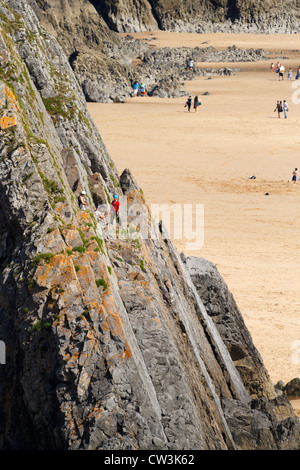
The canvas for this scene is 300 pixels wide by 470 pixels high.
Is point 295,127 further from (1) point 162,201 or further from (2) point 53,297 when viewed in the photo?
(2) point 53,297

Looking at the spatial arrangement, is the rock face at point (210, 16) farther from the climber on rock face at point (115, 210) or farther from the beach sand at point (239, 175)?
the climber on rock face at point (115, 210)

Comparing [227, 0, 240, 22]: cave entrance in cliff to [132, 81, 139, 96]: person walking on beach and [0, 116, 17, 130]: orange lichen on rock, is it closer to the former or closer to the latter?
[132, 81, 139, 96]: person walking on beach

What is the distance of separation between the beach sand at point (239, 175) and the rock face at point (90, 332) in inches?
217

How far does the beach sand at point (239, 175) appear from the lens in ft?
59.1

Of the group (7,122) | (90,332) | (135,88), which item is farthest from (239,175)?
(90,332)

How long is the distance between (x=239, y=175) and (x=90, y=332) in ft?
83.3

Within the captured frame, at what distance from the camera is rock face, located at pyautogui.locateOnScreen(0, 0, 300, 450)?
659cm

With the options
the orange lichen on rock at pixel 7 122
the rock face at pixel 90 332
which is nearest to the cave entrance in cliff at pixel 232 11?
the rock face at pixel 90 332

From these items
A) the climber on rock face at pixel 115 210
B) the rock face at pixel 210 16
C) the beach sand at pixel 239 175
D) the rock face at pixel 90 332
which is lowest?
the rock face at pixel 210 16

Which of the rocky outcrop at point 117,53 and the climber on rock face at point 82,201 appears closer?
the climber on rock face at point 82,201

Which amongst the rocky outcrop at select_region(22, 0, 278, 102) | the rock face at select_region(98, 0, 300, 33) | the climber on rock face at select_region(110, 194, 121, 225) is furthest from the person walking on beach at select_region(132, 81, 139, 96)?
the climber on rock face at select_region(110, 194, 121, 225)

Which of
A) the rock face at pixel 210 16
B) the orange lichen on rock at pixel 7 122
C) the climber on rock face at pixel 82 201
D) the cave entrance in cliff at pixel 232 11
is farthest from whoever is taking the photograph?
the cave entrance in cliff at pixel 232 11

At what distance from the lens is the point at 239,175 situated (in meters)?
31.3

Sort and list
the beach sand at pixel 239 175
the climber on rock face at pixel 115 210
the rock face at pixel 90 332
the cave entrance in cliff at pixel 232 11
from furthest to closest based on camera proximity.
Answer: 1. the cave entrance in cliff at pixel 232 11
2. the beach sand at pixel 239 175
3. the climber on rock face at pixel 115 210
4. the rock face at pixel 90 332
